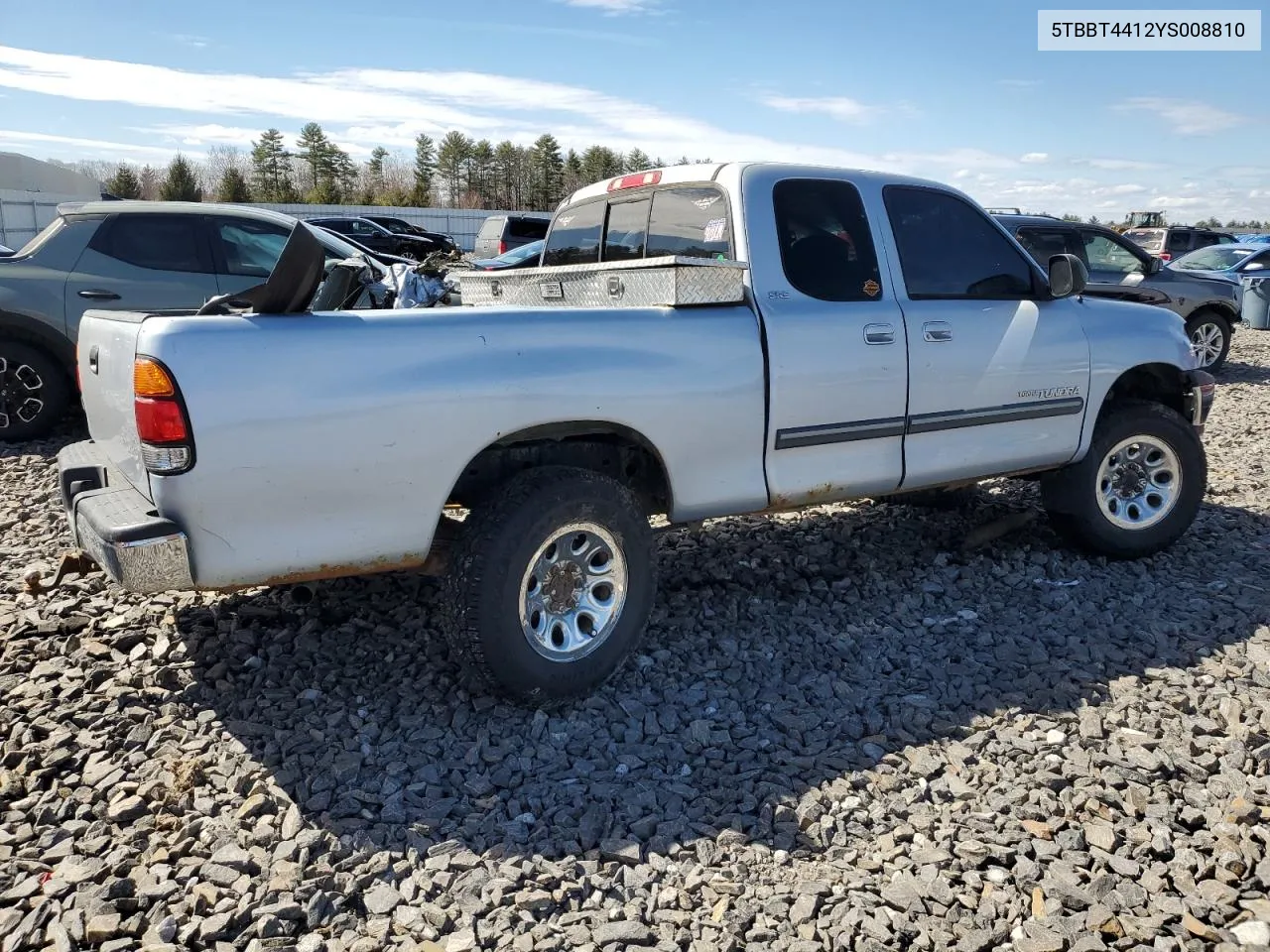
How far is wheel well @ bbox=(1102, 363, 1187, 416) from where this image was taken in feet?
17.6

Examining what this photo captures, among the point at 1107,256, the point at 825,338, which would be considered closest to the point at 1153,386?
the point at 825,338

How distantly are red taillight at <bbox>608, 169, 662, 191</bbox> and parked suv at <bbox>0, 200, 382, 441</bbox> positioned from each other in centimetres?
367

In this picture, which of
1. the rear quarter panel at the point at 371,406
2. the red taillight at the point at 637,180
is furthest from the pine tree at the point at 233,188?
the rear quarter panel at the point at 371,406

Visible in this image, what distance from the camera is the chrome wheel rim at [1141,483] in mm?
5293

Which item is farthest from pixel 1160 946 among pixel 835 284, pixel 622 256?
pixel 622 256

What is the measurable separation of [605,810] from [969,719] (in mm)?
1472

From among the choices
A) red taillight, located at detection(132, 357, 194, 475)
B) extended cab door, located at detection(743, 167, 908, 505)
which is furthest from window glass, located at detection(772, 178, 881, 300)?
red taillight, located at detection(132, 357, 194, 475)

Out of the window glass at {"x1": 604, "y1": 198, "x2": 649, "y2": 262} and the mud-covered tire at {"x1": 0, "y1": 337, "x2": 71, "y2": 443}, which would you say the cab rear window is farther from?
the mud-covered tire at {"x1": 0, "y1": 337, "x2": 71, "y2": 443}

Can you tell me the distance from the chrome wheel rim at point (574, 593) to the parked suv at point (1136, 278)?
25.0 ft

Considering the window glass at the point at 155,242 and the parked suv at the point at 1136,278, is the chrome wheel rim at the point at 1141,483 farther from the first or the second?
the window glass at the point at 155,242

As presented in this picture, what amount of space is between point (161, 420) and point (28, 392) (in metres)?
5.60

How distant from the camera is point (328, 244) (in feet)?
26.8

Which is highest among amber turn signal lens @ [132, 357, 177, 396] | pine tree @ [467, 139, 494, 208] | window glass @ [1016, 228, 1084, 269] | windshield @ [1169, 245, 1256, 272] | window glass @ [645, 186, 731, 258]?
pine tree @ [467, 139, 494, 208]

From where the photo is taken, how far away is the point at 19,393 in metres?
7.42
